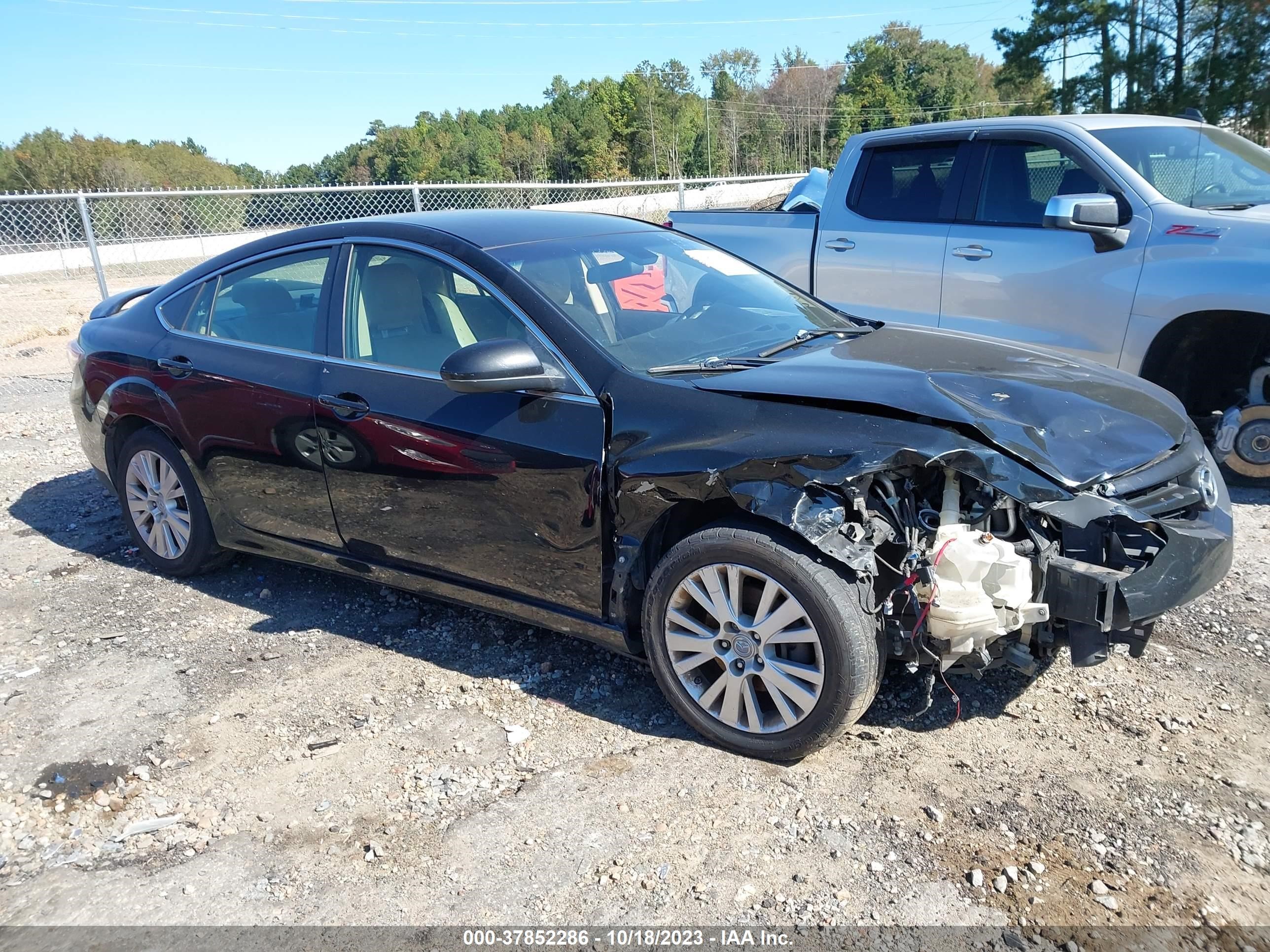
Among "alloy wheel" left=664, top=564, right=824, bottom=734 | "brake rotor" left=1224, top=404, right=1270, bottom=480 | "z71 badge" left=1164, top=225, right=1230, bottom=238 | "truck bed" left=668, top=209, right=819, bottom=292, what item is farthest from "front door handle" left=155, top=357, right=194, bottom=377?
"brake rotor" left=1224, top=404, right=1270, bottom=480

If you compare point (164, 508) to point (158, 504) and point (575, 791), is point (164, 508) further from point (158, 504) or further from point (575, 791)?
point (575, 791)

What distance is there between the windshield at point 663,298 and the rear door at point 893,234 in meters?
1.91

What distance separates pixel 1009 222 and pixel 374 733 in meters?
4.63

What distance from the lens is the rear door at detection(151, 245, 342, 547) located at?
3984mm

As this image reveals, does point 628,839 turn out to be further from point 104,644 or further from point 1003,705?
point 104,644

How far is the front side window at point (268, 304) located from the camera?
407 centimetres

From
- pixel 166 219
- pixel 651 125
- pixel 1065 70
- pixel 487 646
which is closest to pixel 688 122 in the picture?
pixel 651 125

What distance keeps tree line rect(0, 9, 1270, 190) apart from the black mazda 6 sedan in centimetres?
3275

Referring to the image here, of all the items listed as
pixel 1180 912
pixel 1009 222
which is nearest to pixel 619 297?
pixel 1180 912

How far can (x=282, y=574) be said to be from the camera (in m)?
4.92

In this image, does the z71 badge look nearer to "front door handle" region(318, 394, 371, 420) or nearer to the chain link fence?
"front door handle" region(318, 394, 371, 420)

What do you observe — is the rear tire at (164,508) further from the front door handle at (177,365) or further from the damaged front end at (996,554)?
the damaged front end at (996,554)

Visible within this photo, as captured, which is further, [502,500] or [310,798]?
[502,500]

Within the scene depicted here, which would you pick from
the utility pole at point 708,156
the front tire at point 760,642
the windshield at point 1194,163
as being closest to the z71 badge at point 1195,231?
the windshield at point 1194,163
